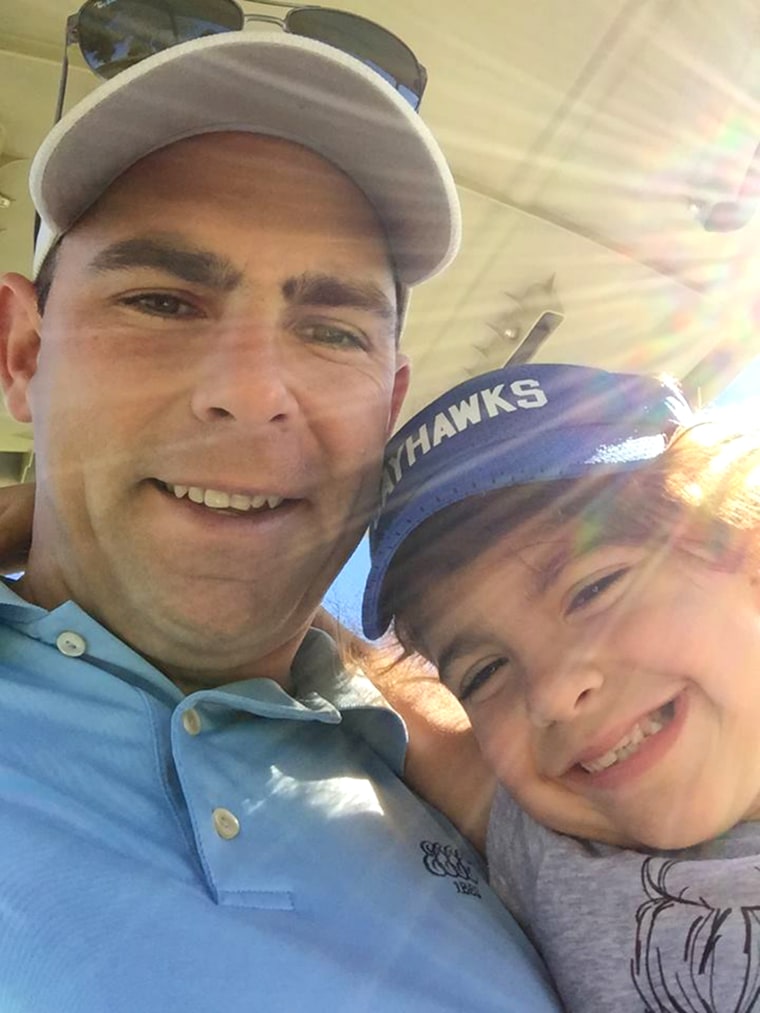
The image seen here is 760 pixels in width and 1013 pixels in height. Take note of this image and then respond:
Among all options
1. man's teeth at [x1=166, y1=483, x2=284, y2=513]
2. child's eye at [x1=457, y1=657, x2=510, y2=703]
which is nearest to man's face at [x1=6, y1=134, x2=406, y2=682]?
man's teeth at [x1=166, y1=483, x2=284, y2=513]

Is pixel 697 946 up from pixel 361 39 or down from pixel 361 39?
down

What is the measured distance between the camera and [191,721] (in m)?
0.91

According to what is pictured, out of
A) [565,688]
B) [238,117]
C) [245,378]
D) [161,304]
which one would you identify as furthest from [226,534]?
[238,117]

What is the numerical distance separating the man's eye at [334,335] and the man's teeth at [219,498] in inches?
8.1

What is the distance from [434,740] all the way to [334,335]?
0.57 m

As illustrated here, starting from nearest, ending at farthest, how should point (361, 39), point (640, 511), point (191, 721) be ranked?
point (191, 721) → point (640, 511) → point (361, 39)

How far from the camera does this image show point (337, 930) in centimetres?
81

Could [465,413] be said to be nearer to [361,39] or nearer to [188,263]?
[188,263]

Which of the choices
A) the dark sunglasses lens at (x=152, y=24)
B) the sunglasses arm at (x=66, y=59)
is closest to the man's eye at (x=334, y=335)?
the dark sunglasses lens at (x=152, y=24)

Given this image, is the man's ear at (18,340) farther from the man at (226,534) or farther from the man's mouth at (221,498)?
the man's mouth at (221,498)

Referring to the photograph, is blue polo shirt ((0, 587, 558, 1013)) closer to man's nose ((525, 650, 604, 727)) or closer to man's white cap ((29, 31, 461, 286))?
man's nose ((525, 650, 604, 727))

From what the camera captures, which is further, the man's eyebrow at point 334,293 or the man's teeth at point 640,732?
the man's eyebrow at point 334,293

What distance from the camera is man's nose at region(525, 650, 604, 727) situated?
35.9 inches

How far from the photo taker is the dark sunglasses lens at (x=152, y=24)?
1.15m
